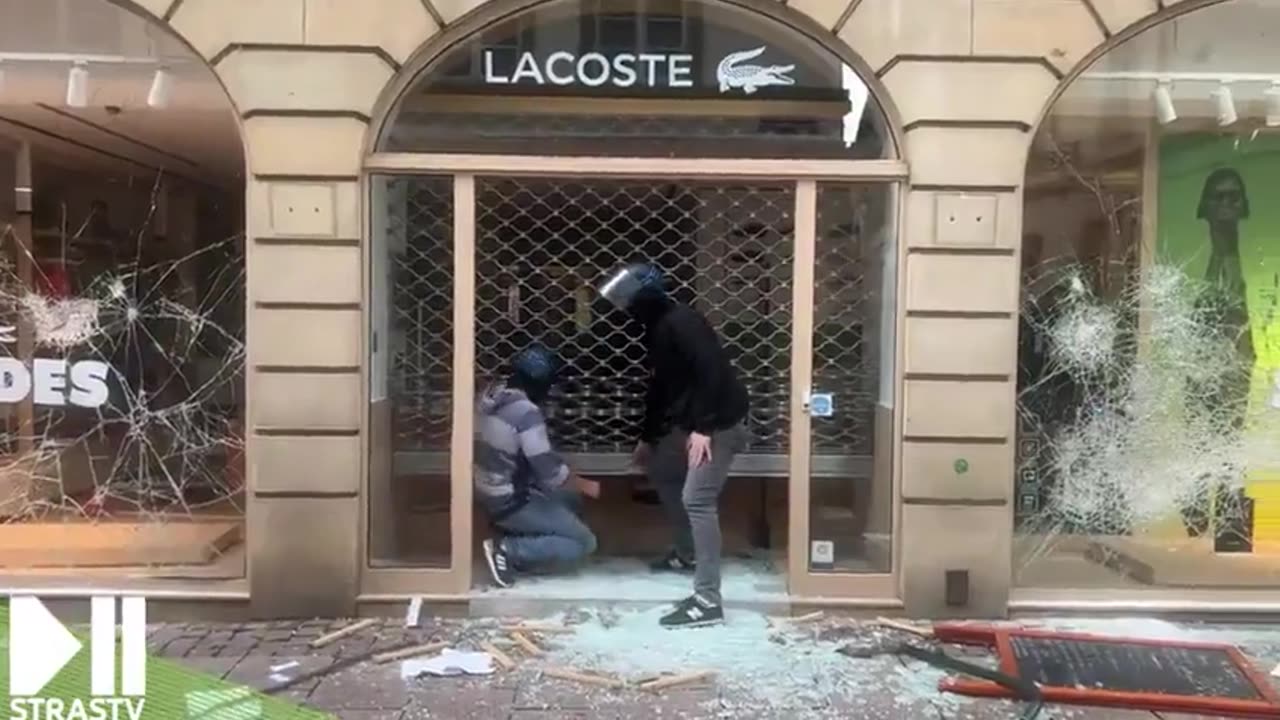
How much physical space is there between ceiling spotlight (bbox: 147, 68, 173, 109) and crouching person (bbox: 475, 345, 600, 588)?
2179 millimetres

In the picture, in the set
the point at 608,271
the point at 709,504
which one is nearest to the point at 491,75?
the point at 608,271

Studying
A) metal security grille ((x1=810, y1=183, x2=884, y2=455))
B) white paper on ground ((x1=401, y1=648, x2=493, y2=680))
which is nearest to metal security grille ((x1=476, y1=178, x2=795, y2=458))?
metal security grille ((x1=810, y1=183, x2=884, y2=455))

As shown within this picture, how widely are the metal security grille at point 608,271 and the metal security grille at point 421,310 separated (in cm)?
25

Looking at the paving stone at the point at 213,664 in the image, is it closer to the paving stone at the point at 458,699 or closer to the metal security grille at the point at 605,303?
the paving stone at the point at 458,699

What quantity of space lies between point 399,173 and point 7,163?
209cm

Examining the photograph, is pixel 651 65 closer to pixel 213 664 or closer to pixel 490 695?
pixel 490 695

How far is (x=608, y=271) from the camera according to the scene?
25.3 feet

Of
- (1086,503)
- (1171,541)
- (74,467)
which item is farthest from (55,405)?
(1171,541)

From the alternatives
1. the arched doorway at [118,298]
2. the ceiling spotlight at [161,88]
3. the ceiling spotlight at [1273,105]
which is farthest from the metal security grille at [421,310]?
the ceiling spotlight at [1273,105]

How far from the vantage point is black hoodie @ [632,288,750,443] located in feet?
21.5

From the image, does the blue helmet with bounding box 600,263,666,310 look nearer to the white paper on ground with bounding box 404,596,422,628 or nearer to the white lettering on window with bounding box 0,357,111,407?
the white paper on ground with bounding box 404,596,422,628

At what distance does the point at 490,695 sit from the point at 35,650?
5.87 ft

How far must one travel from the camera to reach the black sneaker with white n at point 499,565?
702 cm

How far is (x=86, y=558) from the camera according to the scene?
Answer: 7.04 metres
